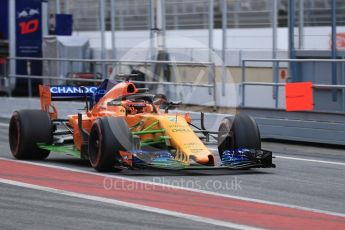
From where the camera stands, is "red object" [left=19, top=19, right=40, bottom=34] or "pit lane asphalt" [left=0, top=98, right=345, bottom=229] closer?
"pit lane asphalt" [left=0, top=98, right=345, bottom=229]

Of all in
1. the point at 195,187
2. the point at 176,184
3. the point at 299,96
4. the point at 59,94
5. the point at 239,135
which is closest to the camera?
the point at 195,187

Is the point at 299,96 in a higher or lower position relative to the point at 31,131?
higher

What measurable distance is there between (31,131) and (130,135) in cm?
238

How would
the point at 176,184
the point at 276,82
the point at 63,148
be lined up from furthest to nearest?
1. the point at 276,82
2. the point at 63,148
3. the point at 176,184

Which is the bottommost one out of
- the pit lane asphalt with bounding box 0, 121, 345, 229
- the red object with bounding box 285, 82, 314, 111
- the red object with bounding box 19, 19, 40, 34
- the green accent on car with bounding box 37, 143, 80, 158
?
the pit lane asphalt with bounding box 0, 121, 345, 229

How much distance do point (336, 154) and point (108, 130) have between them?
5.80m

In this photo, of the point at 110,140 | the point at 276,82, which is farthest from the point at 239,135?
the point at 276,82

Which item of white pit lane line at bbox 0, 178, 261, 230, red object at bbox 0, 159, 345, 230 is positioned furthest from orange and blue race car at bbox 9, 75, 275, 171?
white pit lane line at bbox 0, 178, 261, 230

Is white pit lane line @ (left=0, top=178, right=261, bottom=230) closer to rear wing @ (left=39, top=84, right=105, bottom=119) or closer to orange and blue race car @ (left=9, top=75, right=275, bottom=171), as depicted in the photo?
orange and blue race car @ (left=9, top=75, right=275, bottom=171)

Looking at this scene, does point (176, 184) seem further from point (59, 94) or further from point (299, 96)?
point (299, 96)

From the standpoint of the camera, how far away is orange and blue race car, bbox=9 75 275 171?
38.8 feet

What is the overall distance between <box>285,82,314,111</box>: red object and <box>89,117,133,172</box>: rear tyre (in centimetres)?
631

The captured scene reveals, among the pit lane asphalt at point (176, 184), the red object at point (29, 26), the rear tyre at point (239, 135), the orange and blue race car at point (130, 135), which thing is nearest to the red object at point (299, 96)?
the pit lane asphalt at point (176, 184)

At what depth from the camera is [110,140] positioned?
1180 cm
